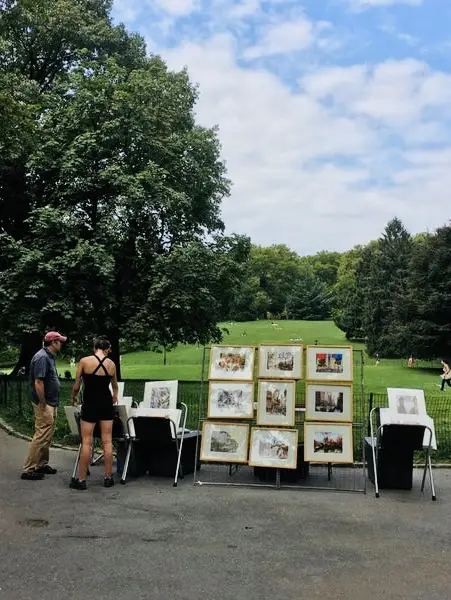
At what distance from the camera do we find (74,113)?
2175 cm

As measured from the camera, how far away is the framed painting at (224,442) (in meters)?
8.58

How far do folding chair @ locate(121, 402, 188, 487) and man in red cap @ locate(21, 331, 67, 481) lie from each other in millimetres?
1082

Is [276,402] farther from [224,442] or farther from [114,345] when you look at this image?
[114,345]

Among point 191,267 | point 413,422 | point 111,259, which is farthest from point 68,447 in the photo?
point 191,267

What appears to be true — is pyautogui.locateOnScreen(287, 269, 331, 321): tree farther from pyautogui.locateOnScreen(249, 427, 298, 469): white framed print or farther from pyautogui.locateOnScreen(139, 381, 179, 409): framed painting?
pyautogui.locateOnScreen(249, 427, 298, 469): white framed print

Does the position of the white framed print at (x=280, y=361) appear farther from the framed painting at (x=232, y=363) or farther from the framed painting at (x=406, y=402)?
the framed painting at (x=406, y=402)

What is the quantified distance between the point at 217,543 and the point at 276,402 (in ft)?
9.50

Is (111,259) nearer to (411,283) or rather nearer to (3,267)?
(3,267)

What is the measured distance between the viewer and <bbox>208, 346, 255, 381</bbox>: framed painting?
8.80 metres

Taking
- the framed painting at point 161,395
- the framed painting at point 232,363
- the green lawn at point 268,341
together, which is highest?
the framed painting at point 232,363

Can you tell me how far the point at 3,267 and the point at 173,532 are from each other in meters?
18.2

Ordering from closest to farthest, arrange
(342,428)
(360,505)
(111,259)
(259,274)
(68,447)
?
(360,505) < (342,428) < (68,447) < (111,259) < (259,274)

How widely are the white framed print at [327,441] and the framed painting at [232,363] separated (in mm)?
1103

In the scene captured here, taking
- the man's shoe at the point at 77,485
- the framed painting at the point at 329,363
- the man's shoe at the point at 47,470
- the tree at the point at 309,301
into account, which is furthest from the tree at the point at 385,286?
the man's shoe at the point at 77,485
